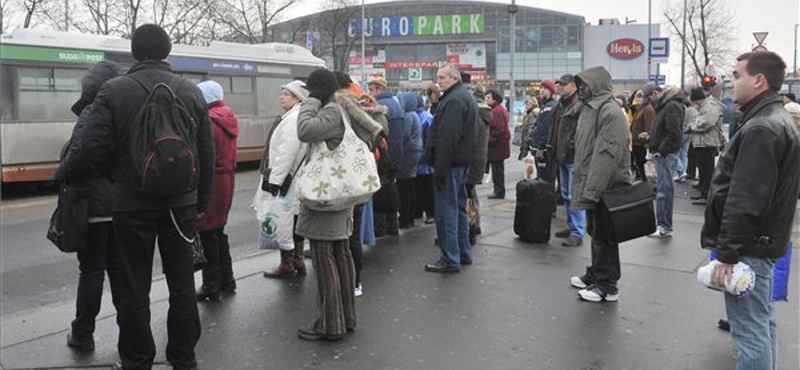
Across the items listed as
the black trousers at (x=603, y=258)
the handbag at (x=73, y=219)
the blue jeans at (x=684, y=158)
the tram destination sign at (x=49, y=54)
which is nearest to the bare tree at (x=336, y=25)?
the tram destination sign at (x=49, y=54)

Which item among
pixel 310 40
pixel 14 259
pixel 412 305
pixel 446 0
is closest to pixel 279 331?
pixel 412 305

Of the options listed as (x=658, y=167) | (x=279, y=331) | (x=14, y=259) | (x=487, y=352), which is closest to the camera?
(x=487, y=352)

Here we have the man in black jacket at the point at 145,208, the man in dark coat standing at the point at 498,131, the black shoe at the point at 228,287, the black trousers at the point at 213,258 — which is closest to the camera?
the man in black jacket at the point at 145,208

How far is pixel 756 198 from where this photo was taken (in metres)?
3.14

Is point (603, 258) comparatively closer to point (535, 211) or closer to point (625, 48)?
point (535, 211)

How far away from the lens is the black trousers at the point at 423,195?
8.71 m

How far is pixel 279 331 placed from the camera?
470 cm

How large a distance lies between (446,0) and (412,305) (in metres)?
92.9

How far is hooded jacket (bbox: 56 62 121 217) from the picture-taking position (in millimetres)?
3863

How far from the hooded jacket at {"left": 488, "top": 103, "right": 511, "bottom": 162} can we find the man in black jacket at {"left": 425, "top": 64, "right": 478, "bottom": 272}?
14.4ft

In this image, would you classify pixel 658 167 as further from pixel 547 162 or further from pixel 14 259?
pixel 14 259

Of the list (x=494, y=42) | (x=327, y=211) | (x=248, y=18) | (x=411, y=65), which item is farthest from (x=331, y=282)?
(x=411, y=65)

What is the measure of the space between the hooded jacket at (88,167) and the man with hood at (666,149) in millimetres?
6255

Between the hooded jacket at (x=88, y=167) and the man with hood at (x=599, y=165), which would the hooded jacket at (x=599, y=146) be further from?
the hooded jacket at (x=88, y=167)
